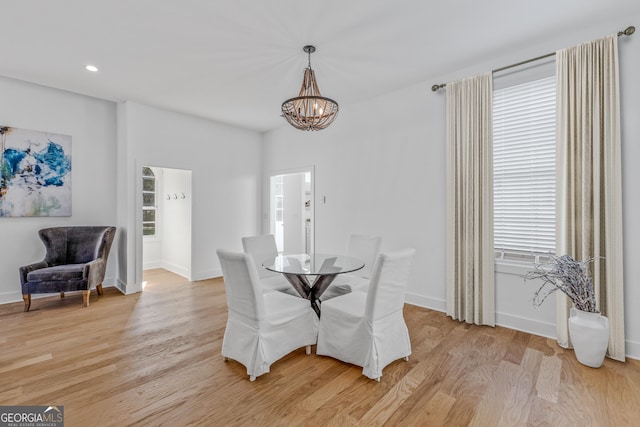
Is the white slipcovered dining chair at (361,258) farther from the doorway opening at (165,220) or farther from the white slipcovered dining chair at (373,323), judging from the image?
the doorway opening at (165,220)

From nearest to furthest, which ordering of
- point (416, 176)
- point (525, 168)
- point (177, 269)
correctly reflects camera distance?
point (525, 168), point (416, 176), point (177, 269)

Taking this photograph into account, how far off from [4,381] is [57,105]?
3762mm

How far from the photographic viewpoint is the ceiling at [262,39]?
2.38m

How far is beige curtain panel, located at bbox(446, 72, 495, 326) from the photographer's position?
316cm

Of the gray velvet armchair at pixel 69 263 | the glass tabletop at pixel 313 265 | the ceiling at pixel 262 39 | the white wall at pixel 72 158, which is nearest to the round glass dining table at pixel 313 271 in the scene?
the glass tabletop at pixel 313 265

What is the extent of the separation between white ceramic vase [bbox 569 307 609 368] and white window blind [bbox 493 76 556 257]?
0.71m

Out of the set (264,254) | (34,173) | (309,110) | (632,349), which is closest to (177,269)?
(34,173)

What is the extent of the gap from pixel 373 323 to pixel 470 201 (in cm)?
192

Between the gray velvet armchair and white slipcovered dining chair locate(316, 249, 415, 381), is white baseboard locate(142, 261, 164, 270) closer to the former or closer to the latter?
the gray velvet armchair

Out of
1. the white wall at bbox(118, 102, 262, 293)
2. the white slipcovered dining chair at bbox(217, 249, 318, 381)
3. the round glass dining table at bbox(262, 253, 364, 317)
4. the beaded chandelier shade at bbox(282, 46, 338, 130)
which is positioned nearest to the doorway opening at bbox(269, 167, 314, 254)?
the white wall at bbox(118, 102, 262, 293)

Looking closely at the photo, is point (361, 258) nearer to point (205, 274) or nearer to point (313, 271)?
point (313, 271)

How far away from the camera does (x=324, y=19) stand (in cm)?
251

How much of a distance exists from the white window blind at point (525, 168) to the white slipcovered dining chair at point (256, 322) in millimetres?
2357

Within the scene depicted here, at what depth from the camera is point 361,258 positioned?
3551mm
